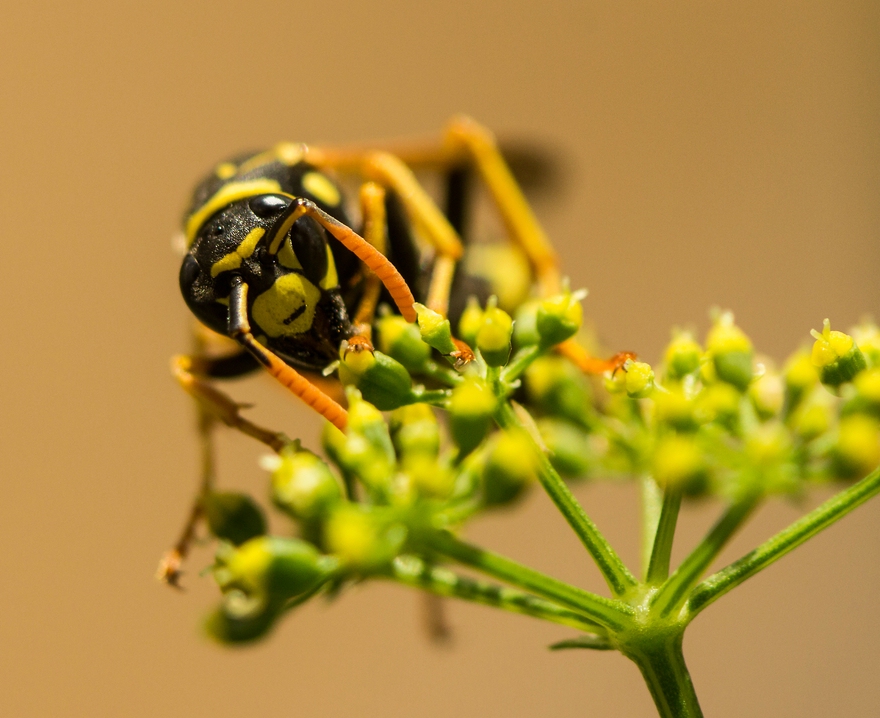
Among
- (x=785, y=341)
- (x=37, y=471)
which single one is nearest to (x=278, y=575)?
(x=37, y=471)

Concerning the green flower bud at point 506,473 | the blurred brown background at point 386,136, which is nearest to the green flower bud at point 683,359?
the green flower bud at point 506,473

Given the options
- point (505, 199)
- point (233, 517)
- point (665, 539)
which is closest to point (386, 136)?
point (505, 199)

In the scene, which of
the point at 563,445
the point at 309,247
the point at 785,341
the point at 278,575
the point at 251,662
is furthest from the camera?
the point at 785,341

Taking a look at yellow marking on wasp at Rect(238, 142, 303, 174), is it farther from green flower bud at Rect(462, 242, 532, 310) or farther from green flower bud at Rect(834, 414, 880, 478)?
green flower bud at Rect(834, 414, 880, 478)

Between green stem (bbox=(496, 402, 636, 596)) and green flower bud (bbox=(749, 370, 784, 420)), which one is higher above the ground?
green flower bud (bbox=(749, 370, 784, 420))

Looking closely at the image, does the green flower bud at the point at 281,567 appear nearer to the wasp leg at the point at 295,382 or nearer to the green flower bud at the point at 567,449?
the wasp leg at the point at 295,382

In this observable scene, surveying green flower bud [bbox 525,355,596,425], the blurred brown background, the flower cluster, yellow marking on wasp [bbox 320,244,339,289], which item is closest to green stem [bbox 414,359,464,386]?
the flower cluster

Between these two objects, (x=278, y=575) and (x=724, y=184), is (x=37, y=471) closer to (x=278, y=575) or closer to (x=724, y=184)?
(x=278, y=575)
